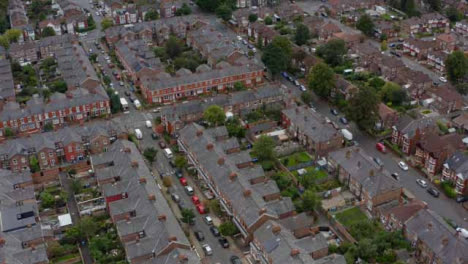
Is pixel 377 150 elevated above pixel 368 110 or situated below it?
below

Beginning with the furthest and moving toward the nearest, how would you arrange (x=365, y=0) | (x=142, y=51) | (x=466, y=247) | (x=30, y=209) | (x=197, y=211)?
(x=365, y=0) → (x=142, y=51) → (x=197, y=211) → (x=30, y=209) → (x=466, y=247)

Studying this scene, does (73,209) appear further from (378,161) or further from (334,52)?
(334,52)

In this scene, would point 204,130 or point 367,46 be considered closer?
point 204,130

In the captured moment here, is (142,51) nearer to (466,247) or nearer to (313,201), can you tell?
(313,201)

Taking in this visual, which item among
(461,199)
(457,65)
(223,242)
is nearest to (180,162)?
(223,242)

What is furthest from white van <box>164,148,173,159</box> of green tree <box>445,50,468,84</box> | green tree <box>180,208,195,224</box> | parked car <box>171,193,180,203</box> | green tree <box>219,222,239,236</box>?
green tree <box>445,50,468,84</box>

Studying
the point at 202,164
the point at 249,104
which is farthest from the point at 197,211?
the point at 249,104

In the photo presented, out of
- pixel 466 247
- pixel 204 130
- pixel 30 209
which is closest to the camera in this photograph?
pixel 466 247
